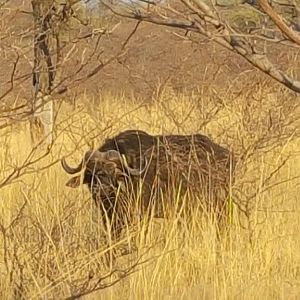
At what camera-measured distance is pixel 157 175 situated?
642cm

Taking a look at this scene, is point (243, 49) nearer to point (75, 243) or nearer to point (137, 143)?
point (75, 243)

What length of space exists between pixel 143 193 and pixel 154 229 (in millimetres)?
653

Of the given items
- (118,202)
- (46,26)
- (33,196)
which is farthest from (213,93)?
(46,26)

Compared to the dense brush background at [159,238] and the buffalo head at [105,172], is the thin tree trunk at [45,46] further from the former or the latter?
the buffalo head at [105,172]

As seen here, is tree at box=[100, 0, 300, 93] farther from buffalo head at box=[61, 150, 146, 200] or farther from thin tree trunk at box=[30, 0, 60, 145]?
buffalo head at box=[61, 150, 146, 200]

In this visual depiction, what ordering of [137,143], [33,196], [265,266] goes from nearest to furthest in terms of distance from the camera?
1. [265,266]
2. [33,196]
3. [137,143]

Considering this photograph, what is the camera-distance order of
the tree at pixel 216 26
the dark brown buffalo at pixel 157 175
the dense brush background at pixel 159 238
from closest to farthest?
the tree at pixel 216 26, the dense brush background at pixel 159 238, the dark brown buffalo at pixel 157 175

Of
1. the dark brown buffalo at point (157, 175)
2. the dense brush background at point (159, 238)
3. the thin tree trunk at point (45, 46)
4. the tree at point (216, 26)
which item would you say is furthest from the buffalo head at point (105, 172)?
the tree at point (216, 26)

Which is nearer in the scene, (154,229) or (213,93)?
(154,229)

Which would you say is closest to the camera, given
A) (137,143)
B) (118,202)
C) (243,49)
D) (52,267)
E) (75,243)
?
(243,49)

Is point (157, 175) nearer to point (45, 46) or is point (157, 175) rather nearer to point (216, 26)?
point (45, 46)

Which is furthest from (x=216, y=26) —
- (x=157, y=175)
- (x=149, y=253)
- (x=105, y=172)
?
(x=105, y=172)

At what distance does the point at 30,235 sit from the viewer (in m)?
4.71

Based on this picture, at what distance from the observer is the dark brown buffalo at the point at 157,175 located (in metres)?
6.08
